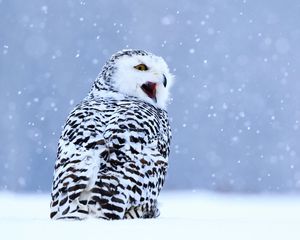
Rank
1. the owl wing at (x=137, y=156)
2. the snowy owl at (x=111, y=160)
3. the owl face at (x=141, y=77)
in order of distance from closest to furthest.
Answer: the snowy owl at (x=111, y=160), the owl wing at (x=137, y=156), the owl face at (x=141, y=77)

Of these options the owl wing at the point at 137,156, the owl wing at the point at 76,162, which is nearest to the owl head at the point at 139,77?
the owl wing at the point at 137,156

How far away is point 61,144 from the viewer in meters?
2.61

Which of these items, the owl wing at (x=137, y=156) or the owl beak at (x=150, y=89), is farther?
the owl beak at (x=150, y=89)

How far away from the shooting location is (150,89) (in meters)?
3.21

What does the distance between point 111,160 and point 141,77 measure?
0.94 meters

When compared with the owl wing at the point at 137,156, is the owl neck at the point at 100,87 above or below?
above

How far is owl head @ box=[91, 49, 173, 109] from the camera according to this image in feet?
10.3

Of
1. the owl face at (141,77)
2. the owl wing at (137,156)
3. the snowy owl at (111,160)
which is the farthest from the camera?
the owl face at (141,77)

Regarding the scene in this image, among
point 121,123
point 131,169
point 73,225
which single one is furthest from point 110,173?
point 73,225

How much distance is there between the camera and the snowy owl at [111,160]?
2.21 metres

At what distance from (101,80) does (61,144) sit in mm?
798

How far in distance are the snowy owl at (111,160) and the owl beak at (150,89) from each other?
0.31 ft

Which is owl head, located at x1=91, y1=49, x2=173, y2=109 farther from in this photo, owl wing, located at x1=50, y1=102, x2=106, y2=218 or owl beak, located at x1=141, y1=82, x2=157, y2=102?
owl wing, located at x1=50, y1=102, x2=106, y2=218

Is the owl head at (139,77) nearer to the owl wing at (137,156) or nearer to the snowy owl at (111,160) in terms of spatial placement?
the snowy owl at (111,160)
